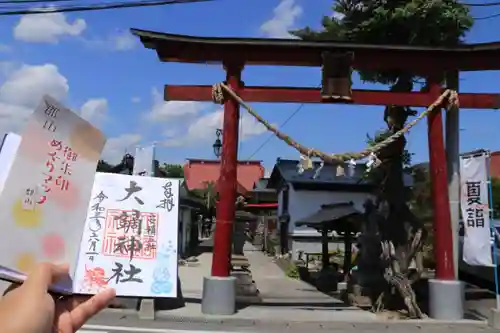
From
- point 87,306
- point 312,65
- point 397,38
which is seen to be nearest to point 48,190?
point 87,306

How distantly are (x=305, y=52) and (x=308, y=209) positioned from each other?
57.2 feet

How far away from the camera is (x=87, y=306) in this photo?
1.80 metres

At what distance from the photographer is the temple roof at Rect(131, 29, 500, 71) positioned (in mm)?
11508

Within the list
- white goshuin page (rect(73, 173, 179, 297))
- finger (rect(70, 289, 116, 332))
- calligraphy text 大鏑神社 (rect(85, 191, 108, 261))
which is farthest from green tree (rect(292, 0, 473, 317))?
finger (rect(70, 289, 116, 332))

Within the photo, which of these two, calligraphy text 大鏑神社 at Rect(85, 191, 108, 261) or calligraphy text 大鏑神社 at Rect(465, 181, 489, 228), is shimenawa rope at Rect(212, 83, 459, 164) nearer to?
calligraphy text 大鏑神社 at Rect(465, 181, 489, 228)

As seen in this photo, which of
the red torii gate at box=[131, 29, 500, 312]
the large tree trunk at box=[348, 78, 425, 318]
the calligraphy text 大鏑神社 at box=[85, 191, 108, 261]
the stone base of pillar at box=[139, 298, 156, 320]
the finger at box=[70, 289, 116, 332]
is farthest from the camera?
the large tree trunk at box=[348, 78, 425, 318]

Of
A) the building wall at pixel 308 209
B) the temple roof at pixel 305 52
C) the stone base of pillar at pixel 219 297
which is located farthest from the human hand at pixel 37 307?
the building wall at pixel 308 209

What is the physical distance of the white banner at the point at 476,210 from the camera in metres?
10.7

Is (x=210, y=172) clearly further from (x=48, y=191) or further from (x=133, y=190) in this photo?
(x=48, y=191)

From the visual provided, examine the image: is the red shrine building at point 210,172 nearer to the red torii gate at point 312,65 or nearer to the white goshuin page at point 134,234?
the red torii gate at point 312,65

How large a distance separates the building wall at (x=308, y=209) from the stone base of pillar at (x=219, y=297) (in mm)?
16413

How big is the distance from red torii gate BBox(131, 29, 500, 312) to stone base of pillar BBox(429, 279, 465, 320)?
0.27 metres

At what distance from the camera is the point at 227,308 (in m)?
10.8

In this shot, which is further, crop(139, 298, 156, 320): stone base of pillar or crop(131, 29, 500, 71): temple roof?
crop(131, 29, 500, 71): temple roof
